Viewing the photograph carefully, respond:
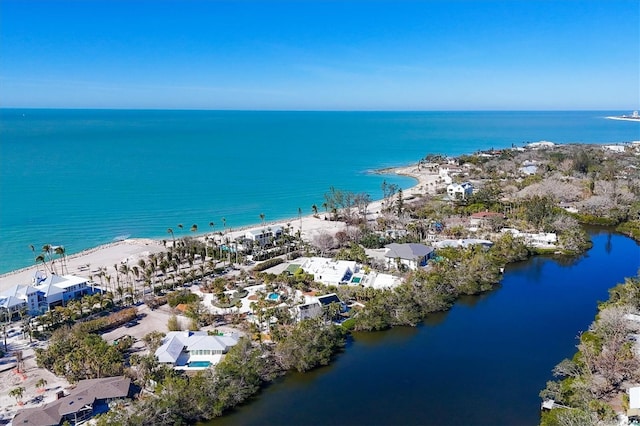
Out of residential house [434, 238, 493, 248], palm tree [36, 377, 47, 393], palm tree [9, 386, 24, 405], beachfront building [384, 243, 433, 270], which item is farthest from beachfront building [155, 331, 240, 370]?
residential house [434, 238, 493, 248]

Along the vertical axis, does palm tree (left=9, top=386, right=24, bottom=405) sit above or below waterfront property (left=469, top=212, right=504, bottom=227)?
below

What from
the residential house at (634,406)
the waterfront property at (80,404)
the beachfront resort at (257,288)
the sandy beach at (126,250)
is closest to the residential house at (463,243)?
the beachfront resort at (257,288)

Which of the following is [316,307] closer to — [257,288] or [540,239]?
[257,288]

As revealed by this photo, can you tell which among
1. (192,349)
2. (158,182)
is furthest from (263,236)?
(158,182)

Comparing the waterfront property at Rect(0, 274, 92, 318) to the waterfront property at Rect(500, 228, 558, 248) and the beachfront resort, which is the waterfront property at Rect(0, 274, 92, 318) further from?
the waterfront property at Rect(500, 228, 558, 248)

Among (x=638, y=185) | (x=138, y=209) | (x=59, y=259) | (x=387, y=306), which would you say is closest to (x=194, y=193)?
(x=138, y=209)
